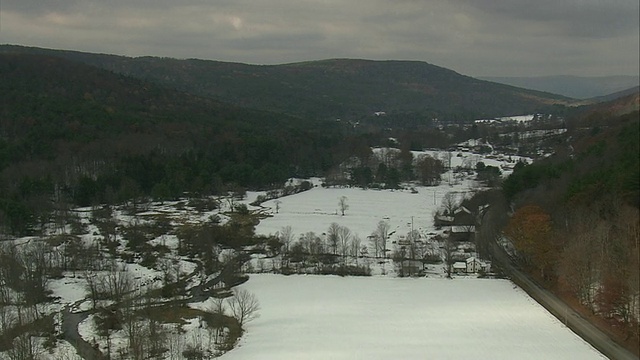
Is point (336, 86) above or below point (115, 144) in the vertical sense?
above

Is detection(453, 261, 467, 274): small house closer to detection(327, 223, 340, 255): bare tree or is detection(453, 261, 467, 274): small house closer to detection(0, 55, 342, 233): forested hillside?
detection(327, 223, 340, 255): bare tree

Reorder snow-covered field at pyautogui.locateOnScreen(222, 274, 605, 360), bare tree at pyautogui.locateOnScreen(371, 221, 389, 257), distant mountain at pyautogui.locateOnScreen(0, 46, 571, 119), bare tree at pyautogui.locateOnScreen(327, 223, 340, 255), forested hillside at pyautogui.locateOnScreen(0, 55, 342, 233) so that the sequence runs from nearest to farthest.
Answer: snow-covered field at pyautogui.locateOnScreen(222, 274, 605, 360) → bare tree at pyautogui.locateOnScreen(327, 223, 340, 255) → bare tree at pyautogui.locateOnScreen(371, 221, 389, 257) → forested hillside at pyautogui.locateOnScreen(0, 55, 342, 233) → distant mountain at pyautogui.locateOnScreen(0, 46, 571, 119)

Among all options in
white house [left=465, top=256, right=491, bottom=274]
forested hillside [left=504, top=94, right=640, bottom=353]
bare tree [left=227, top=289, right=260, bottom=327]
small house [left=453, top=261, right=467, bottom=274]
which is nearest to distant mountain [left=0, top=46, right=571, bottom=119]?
small house [left=453, top=261, right=467, bottom=274]

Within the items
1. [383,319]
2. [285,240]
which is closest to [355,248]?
[285,240]

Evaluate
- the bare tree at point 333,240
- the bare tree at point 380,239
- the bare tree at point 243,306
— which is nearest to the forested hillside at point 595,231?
the bare tree at point 380,239

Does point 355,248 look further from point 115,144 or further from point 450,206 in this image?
point 115,144

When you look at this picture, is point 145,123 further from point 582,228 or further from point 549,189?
point 582,228
